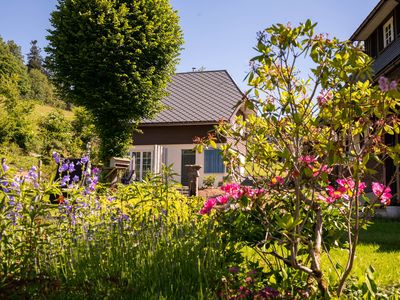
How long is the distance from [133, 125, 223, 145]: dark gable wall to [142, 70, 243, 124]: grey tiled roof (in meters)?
0.49

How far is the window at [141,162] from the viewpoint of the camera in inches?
862

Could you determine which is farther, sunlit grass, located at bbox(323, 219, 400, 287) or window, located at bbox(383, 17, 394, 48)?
window, located at bbox(383, 17, 394, 48)

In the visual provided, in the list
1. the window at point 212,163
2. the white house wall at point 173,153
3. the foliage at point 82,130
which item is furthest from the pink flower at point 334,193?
the foliage at point 82,130

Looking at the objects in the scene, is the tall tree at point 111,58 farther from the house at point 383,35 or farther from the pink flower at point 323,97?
the pink flower at point 323,97

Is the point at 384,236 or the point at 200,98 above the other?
the point at 200,98

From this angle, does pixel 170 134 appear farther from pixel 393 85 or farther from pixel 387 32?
pixel 393 85

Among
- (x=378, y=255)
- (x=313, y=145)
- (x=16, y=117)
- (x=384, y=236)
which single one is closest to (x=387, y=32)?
(x=384, y=236)

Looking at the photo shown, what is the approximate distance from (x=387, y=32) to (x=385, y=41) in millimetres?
334

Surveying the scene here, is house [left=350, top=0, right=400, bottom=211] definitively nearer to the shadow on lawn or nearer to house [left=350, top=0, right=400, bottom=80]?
house [left=350, top=0, right=400, bottom=80]

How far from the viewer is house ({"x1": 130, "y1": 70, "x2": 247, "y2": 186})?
843 inches

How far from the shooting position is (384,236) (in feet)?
24.8

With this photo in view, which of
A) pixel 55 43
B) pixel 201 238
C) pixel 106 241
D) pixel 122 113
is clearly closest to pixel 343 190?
pixel 201 238

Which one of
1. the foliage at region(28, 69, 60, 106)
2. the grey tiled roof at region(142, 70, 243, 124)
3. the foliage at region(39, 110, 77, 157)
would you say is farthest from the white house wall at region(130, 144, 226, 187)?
the foliage at region(28, 69, 60, 106)

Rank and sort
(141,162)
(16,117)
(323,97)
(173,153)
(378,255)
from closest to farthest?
(323,97)
(378,255)
(141,162)
(173,153)
(16,117)
